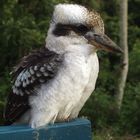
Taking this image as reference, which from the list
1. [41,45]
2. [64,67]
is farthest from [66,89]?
[41,45]

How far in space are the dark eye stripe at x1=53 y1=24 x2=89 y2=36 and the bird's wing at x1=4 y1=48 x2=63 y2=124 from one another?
106 mm

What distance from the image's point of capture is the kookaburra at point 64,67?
3.16m

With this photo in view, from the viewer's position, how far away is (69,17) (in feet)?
10.6

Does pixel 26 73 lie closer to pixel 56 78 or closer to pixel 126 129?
pixel 56 78

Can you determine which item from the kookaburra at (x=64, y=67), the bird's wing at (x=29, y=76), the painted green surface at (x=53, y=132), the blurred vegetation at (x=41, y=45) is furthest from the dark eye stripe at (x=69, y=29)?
the blurred vegetation at (x=41, y=45)

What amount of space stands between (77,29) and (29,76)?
0.34 m

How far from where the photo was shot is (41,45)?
6277 mm

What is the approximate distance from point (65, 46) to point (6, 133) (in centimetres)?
62

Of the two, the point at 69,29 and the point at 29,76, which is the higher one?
the point at 69,29

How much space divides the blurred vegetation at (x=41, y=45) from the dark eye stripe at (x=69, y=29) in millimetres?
2900

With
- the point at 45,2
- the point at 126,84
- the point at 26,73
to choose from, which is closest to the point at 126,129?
the point at 126,84

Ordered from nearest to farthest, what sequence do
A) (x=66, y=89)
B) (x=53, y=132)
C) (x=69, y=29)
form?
1. (x=53, y=132)
2. (x=66, y=89)
3. (x=69, y=29)

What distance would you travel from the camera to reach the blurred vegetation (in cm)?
644

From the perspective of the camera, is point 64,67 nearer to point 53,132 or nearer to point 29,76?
point 29,76
